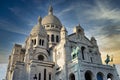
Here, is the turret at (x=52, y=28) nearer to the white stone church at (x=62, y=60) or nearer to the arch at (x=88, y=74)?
the white stone church at (x=62, y=60)

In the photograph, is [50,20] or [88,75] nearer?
[88,75]

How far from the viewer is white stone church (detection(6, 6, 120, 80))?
3591 centimetres

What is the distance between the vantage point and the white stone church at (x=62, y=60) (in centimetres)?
3591

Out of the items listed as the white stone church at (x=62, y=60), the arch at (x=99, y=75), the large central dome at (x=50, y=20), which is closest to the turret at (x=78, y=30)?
the white stone church at (x=62, y=60)

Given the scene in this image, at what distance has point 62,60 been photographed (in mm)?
40344

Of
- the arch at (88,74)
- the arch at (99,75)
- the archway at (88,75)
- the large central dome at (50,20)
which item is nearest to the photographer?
the arch at (88,74)

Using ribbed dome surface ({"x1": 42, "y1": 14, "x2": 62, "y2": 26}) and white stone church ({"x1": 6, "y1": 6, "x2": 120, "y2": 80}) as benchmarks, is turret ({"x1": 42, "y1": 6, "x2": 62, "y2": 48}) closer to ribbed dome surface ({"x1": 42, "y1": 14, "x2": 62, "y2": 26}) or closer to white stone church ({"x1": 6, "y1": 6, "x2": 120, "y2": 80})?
ribbed dome surface ({"x1": 42, "y1": 14, "x2": 62, "y2": 26})

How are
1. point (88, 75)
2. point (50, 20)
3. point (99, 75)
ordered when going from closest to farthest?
1. point (99, 75)
2. point (88, 75)
3. point (50, 20)

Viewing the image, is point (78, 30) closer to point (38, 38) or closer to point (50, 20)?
point (38, 38)

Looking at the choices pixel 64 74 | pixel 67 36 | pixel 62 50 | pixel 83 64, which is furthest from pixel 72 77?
pixel 67 36

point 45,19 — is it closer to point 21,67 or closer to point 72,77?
point 21,67

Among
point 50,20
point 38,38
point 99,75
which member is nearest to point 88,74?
point 99,75

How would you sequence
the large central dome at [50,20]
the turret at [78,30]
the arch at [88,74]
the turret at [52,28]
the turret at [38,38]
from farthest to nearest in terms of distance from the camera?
the large central dome at [50,20], the turret at [52,28], the turret at [38,38], the turret at [78,30], the arch at [88,74]

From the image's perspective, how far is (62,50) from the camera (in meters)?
41.6
